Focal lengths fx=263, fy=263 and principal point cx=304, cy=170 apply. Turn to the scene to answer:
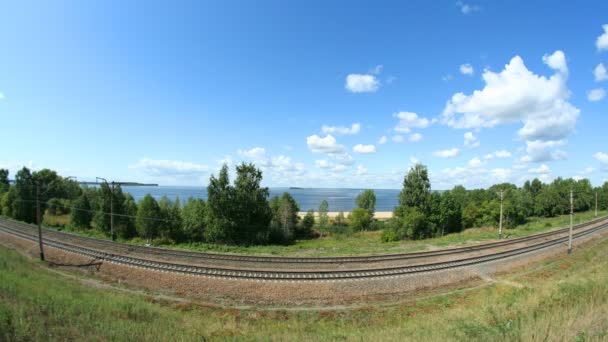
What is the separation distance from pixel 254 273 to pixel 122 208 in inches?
1269

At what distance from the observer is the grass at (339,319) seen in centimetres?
488

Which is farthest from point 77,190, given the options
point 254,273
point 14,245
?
point 254,273

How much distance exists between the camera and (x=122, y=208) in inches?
1524

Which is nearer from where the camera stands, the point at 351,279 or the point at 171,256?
the point at 351,279

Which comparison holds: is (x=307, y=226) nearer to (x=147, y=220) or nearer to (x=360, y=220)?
(x=360, y=220)

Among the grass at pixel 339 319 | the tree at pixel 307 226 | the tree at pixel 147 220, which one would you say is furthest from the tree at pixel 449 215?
the tree at pixel 147 220

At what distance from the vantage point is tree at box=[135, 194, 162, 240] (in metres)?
35.2

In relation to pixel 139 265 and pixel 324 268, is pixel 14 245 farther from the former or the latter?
pixel 324 268

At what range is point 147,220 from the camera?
116 ft

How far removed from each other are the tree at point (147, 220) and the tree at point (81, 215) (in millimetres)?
12191

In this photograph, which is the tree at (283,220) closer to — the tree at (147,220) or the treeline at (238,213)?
the treeline at (238,213)

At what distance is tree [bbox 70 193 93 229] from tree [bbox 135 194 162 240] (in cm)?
1219

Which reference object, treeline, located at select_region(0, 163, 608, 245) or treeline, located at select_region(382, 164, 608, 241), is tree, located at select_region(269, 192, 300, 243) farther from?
treeline, located at select_region(382, 164, 608, 241)

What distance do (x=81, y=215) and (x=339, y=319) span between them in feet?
159
